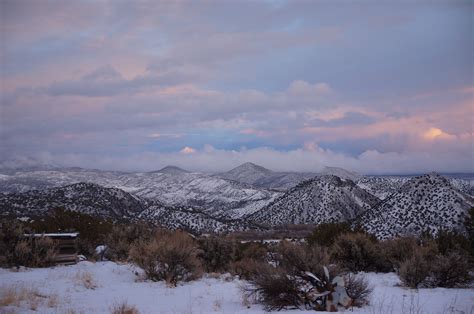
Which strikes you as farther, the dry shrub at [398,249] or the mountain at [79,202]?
the mountain at [79,202]

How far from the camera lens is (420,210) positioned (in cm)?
4438

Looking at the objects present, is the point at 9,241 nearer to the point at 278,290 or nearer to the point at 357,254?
the point at 278,290

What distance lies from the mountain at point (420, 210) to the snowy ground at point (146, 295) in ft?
94.3

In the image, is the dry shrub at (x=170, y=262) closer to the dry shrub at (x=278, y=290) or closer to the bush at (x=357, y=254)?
the dry shrub at (x=278, y=290)

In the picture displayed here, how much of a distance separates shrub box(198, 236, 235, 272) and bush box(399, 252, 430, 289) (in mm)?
8675

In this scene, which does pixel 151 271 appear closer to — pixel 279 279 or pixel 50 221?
pixel 279 279

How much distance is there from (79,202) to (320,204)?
1717 inches

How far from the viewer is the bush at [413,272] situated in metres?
12.6

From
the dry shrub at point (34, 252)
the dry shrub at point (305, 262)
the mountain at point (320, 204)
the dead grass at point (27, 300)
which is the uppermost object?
the dry shrub at point (305, 262)

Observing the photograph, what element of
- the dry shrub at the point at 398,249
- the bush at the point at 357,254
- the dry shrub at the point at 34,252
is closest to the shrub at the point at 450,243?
the dry shrub at the point at 398,249

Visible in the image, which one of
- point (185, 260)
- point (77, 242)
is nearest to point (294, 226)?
point (77, 242)

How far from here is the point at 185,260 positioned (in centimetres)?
1398

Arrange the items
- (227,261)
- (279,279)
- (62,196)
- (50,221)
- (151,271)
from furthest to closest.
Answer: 1. (62,196)
2. (50,221)
3. (227,261)
4. (151,271)
5. (279,279)

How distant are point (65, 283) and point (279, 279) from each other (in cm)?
708
